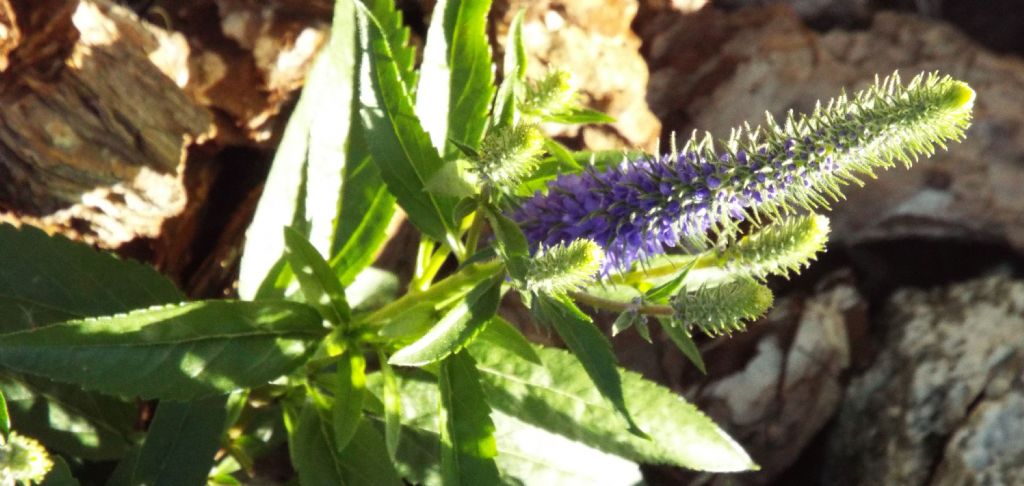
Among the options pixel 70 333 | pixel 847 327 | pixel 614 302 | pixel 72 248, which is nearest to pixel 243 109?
pixel 72 248

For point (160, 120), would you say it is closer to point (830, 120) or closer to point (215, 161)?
point (215, 161)

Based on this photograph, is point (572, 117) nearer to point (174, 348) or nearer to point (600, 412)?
point (600, 412)

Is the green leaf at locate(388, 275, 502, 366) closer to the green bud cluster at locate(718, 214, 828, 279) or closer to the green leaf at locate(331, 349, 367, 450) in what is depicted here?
the green leaf at locate(331, 349, 367, 450)

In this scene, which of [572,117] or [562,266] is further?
[572,117]

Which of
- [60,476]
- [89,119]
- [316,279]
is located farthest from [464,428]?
[89,119]

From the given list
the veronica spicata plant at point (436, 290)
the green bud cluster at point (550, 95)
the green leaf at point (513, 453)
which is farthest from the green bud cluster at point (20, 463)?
the green bud cluster at point (550, 95)

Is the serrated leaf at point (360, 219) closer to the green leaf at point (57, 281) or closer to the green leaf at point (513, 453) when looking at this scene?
the green leaf at point (513, 453)
